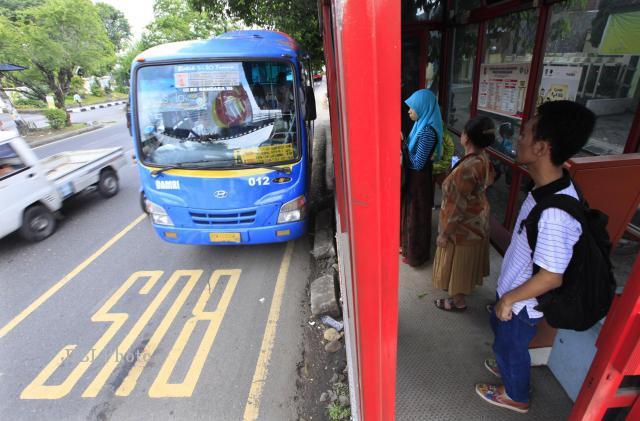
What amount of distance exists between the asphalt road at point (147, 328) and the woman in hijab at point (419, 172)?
1321mm

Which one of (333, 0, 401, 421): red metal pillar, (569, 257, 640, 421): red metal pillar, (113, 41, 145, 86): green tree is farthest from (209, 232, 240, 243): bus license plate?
(113, 41, 145, 86): green tree

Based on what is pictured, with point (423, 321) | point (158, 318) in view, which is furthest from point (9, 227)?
point (423, 321)

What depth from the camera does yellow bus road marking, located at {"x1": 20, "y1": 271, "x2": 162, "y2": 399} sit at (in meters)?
2.62

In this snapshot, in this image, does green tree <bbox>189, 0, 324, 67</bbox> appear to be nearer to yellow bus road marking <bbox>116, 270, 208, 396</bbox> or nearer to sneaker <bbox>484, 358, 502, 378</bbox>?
yellow bus road marking <bbox>116, 270, 208, 396</bbox>

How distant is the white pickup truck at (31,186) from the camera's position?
4.43 m

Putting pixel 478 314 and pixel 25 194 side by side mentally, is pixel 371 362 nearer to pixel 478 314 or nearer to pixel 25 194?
pixel 478 314

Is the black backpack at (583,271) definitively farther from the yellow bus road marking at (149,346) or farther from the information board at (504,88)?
the yellow bus road marking at (149,346)

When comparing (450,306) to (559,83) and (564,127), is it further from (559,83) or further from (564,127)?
(559,83)

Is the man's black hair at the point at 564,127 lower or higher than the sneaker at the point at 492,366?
higher

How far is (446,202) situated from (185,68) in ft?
9.20

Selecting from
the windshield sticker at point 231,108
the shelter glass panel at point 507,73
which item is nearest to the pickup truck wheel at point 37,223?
the windshield sticker at point 231,108

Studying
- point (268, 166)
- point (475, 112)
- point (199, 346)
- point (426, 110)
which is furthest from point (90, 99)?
point (426, 110)

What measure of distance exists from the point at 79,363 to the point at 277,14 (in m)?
7.85

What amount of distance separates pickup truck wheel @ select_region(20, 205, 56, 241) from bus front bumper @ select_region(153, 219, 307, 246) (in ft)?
8.17
